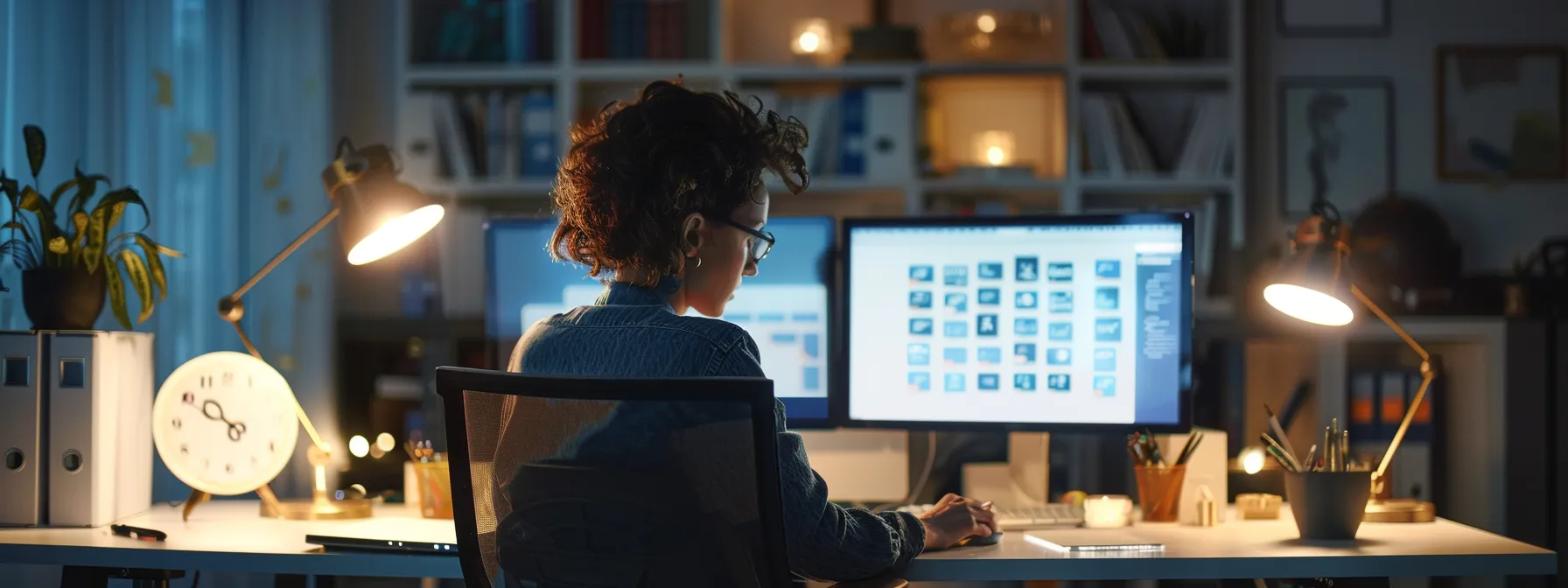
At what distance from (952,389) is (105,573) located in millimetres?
1146

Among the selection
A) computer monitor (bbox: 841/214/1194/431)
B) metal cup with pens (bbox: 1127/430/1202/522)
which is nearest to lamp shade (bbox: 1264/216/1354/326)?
computer monitor (bbox: 841/214/1194/431)

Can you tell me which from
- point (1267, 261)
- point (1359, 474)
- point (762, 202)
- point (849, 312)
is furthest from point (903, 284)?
point (1267, 261)

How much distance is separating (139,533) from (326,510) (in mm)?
262

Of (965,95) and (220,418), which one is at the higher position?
(965,95)

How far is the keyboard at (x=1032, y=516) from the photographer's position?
174 cm

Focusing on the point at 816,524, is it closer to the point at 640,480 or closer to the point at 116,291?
the point at 640,480

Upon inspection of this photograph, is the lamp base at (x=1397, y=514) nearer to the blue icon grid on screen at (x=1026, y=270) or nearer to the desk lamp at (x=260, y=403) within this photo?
the blue icon grid on screen at (x=1026, y=270)

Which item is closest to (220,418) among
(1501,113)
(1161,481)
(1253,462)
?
(1161,481)

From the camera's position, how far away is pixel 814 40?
3.54 meters

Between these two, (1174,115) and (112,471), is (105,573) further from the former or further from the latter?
(1174,115)

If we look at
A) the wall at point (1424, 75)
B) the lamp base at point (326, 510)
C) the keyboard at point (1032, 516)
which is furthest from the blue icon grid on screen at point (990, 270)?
the wall at point (1424, 75)

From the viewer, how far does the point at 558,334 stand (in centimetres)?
130

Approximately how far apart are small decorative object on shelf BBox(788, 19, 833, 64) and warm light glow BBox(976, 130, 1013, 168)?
0.49 m

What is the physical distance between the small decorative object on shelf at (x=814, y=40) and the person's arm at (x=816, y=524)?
2.33 m
